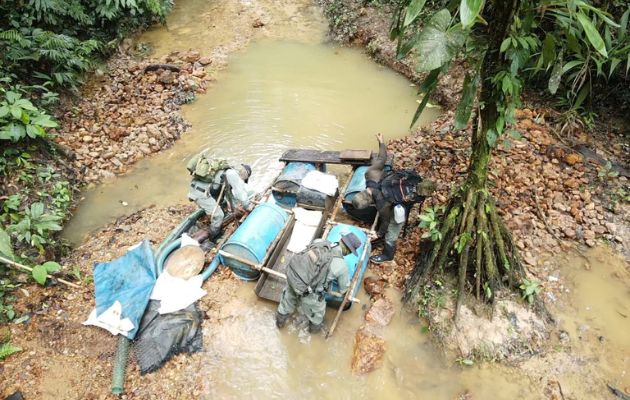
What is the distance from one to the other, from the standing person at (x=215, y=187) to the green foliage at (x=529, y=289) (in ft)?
12.5

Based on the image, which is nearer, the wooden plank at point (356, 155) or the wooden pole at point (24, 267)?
the wooden pole at point (24, 267)

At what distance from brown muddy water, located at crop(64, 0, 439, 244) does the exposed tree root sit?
330 centimetres

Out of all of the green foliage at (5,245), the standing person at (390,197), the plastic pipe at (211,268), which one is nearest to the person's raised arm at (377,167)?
the standing person at (390,197)

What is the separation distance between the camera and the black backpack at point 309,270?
4.35 meters

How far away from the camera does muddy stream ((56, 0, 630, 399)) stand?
4547mm

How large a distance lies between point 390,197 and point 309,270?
151 cm

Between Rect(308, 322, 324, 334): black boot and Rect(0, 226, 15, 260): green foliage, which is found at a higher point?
Rect(0, 226, 15, 260): green foliage

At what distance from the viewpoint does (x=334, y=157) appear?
6.43 m

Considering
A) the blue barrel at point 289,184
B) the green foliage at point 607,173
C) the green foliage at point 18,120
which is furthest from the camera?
the green foliage at point 607,173

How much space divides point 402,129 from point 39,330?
6.83 m

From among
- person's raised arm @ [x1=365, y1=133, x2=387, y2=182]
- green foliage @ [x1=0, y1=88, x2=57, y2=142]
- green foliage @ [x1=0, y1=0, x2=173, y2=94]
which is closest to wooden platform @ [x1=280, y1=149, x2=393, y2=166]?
person's raised arm @ [x1=365, y1=133, x2=387, y2=182]

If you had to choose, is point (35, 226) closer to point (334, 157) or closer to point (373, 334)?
point (334, 157)

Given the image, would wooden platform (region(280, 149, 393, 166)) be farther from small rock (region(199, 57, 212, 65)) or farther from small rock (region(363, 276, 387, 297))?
small rock (region(199, 57, 212, 65))

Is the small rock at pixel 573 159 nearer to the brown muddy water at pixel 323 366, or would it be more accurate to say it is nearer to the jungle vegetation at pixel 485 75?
the jungle vegetation at pixel 485 75
